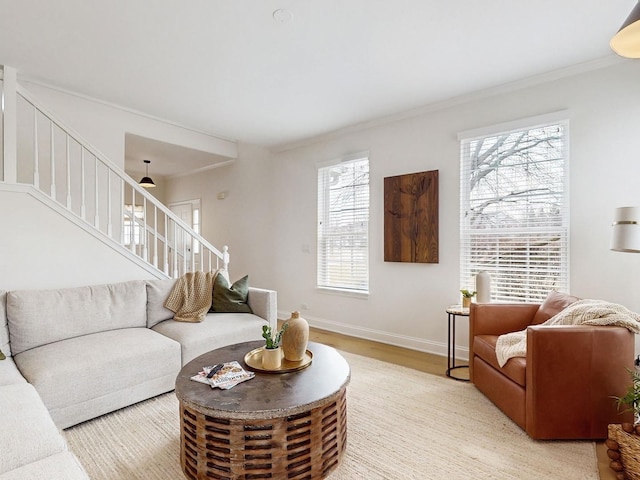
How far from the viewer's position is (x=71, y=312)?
8.57ft

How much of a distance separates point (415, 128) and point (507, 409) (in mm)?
2822

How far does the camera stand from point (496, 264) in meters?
3.26

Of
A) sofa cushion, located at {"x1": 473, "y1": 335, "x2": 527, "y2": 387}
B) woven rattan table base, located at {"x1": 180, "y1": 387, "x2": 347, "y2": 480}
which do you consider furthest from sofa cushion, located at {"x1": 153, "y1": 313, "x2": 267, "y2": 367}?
sofa cushion, located at {"x1": 473, "y1": 335, "x2": 527, "y2": 387}

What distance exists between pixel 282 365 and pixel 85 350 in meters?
1.40

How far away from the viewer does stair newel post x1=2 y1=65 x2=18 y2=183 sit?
275 centimetres

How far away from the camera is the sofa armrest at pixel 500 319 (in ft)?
8.91

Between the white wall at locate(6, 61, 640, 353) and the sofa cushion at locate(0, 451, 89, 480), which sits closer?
the sofa cushion at locate(0, 451, 89, 480)

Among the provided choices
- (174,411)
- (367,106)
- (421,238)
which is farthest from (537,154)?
(174,411)

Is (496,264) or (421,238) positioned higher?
(421,238)

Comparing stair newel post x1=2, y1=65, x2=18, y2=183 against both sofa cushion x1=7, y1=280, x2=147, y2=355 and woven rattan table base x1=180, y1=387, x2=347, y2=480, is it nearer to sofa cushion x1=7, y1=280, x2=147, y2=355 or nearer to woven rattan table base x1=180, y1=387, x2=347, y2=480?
sofa cushion x1=7, y1=280, x2=147, y2=355

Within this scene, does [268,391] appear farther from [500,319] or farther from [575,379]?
[500,319]

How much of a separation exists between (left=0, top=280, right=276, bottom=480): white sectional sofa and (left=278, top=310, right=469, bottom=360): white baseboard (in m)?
1.51

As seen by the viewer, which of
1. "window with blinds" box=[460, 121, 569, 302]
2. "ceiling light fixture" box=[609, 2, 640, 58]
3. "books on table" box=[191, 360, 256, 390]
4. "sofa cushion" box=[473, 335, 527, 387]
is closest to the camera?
"ceiling light fixture" box=[609, 2, 640, 58]

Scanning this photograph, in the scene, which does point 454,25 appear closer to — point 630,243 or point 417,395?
point 630,243
